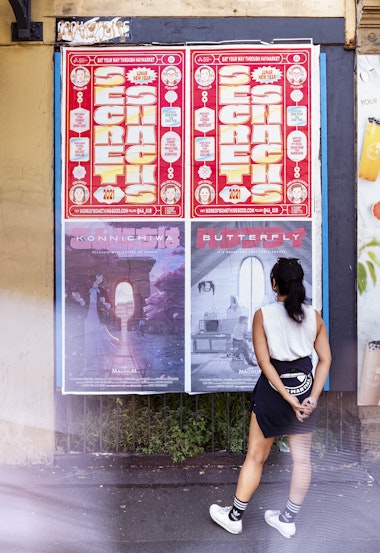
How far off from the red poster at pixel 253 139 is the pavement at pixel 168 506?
2.27m

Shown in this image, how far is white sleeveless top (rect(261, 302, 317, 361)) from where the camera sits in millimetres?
3811

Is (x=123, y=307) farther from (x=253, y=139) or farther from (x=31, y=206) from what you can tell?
(x=253, y=139)

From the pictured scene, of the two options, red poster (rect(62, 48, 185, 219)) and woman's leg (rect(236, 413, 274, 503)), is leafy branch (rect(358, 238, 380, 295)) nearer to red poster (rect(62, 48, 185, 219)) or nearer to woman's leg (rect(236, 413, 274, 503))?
red poster (rect(62, 48, 185, 219))

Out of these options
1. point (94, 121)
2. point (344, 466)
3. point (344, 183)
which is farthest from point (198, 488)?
point (94, 121)

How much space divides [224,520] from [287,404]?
990mm

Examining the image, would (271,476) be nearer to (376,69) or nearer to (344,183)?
(344,183)

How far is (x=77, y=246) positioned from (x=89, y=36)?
6.19 feet

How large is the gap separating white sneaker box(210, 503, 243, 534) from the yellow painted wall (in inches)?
69.1

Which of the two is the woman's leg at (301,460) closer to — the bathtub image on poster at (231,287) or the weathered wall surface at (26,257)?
the bathtub image on poster at (231,287)

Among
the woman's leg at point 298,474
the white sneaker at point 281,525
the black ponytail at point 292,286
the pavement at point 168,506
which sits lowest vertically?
the pavement at point 168,506

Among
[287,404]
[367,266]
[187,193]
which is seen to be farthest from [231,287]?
[287,404]

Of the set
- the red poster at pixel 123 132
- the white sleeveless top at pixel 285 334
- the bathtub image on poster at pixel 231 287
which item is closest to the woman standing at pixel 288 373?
the white sleeveless top at pixel 285 334

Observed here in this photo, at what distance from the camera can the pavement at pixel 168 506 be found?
13.0 feet

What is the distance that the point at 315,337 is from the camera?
12.8ft
